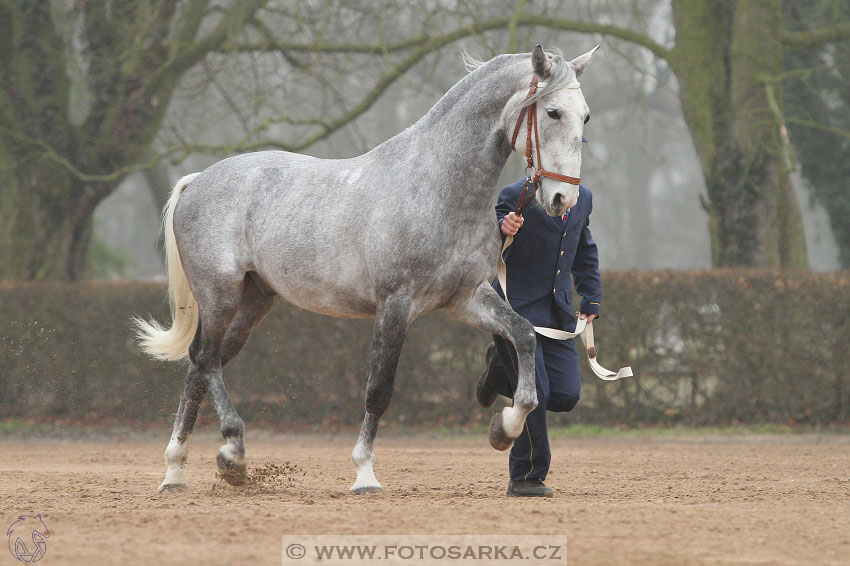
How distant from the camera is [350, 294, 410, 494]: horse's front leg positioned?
5.57 meters

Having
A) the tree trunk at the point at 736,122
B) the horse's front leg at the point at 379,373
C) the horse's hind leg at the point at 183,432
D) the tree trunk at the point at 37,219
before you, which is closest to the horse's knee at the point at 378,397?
the horse's front leg at the point at 379,373

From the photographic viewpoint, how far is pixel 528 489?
5832mm

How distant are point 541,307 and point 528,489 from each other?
1029 millimetres

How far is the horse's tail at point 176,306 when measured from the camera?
22.7 ft

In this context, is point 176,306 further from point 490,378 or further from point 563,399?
point 563,399

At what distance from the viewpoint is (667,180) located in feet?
153

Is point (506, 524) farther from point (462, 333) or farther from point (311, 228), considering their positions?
point (462, 333)

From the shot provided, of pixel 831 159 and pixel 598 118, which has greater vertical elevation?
pixel 598 118

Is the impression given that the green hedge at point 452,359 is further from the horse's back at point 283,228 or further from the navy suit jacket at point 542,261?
the navy suit jacket at point 542,261

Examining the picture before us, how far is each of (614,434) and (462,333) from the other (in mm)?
1935

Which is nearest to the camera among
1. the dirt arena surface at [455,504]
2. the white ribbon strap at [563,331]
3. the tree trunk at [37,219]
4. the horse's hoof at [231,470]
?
the dirt arena surface at [455,504]

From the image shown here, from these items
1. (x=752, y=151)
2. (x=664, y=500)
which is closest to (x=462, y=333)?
(x=752, y=151)

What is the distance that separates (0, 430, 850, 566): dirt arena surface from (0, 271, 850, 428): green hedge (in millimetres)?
1505

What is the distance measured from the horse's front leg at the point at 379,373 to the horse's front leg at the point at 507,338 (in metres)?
0.36
